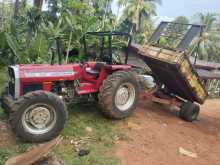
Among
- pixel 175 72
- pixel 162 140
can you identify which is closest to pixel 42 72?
pixel 162 140

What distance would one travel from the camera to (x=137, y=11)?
128ft

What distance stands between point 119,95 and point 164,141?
142 centimetres

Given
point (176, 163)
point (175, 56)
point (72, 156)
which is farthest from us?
point (175, 56)

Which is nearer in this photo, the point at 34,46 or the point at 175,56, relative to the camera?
the point at 175,56

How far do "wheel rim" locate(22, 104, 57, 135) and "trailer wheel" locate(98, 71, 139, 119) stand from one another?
4.71 ft

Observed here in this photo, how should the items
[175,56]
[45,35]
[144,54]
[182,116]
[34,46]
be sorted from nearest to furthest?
[175,56], [144,54], [182,116], [34,46], [45,35]

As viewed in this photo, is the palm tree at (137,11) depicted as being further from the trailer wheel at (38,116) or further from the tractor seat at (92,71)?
the trailer wheel at (38,116)

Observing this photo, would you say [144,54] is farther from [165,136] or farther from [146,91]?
[165,136]

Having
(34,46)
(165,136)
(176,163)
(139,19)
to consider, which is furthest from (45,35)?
(139,19)

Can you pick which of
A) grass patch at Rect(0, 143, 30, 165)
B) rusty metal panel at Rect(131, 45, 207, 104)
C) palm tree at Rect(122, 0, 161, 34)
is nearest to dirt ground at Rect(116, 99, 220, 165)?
rusty metal panel at Rect(131, 45, 207, 104)

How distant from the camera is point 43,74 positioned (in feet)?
22.8

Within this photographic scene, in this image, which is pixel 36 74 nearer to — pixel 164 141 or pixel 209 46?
pixel 164 141

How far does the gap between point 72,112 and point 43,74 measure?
60.7 inches

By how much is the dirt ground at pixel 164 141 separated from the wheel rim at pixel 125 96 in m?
0.38
